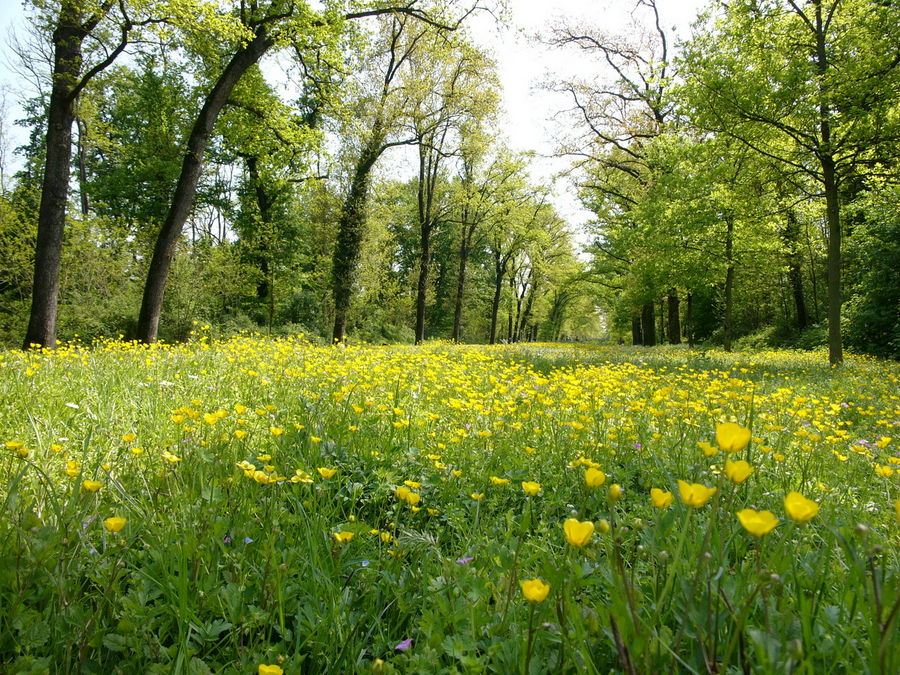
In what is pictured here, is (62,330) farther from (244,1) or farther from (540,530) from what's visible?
(540,530)

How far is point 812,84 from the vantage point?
938 centimetres

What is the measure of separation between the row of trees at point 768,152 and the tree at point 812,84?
0.03 meters

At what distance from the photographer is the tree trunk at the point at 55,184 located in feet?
26.5

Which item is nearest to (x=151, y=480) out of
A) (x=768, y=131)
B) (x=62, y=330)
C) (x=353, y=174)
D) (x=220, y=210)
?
(x=768, y=131)

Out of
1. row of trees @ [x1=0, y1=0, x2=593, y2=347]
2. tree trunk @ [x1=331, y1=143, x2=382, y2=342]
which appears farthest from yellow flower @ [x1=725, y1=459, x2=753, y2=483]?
tree trunk @ [x1=331, y1=143, x2=382, y2=342]

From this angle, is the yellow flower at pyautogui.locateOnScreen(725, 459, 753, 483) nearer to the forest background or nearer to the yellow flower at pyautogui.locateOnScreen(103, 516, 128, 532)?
the yellow flower at pyautogui.locateOnScreen(103, 516, 128, 532)


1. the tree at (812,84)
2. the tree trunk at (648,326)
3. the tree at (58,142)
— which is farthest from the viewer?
the tree trunk at (648,326)

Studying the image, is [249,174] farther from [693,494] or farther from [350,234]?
[693,494]

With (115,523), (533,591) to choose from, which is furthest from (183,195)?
(533,591)

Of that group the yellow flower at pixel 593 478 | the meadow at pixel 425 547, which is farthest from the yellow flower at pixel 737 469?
the yellow flower at pixel 593 478

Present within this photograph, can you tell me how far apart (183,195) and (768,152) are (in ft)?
46.4

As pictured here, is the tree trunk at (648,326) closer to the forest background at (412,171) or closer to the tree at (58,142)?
the forest background at (412,171)

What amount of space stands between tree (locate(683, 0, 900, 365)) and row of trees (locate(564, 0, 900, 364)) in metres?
0.03

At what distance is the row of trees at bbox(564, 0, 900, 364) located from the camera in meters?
9.26
